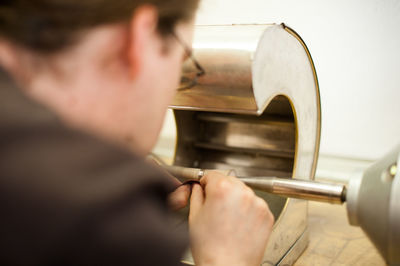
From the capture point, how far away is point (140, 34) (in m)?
0.35

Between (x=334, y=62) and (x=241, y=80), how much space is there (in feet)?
3.44

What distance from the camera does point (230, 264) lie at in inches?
18.2

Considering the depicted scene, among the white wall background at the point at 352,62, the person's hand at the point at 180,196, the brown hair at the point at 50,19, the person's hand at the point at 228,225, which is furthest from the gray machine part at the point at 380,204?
the white wall background at the point at 352,62

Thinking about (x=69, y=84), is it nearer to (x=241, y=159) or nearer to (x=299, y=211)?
(x=299, y=211)

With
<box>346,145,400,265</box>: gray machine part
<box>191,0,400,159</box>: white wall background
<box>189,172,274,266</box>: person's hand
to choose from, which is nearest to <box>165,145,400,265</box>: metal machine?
<box>346,145,400,265</box>: gray machine part

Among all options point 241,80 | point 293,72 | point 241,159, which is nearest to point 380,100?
point 241,159

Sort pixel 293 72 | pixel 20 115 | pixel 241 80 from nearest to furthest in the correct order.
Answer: pixel 20 115
pixel 241 80
pixel 293 72

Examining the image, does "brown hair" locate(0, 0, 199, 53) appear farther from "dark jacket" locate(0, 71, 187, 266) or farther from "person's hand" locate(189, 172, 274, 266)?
"person's hand" locate(189, 172, 274, 266)

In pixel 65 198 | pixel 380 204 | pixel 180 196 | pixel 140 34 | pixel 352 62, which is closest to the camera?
pixel 65 198

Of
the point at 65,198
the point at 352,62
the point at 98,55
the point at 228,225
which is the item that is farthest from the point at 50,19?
the point at 352,62

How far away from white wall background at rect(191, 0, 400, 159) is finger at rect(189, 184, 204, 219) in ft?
3.23

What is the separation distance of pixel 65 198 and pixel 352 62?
4.80ft

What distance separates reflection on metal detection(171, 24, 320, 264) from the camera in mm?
624

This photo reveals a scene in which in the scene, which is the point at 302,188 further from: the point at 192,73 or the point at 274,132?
the point at 274,132
